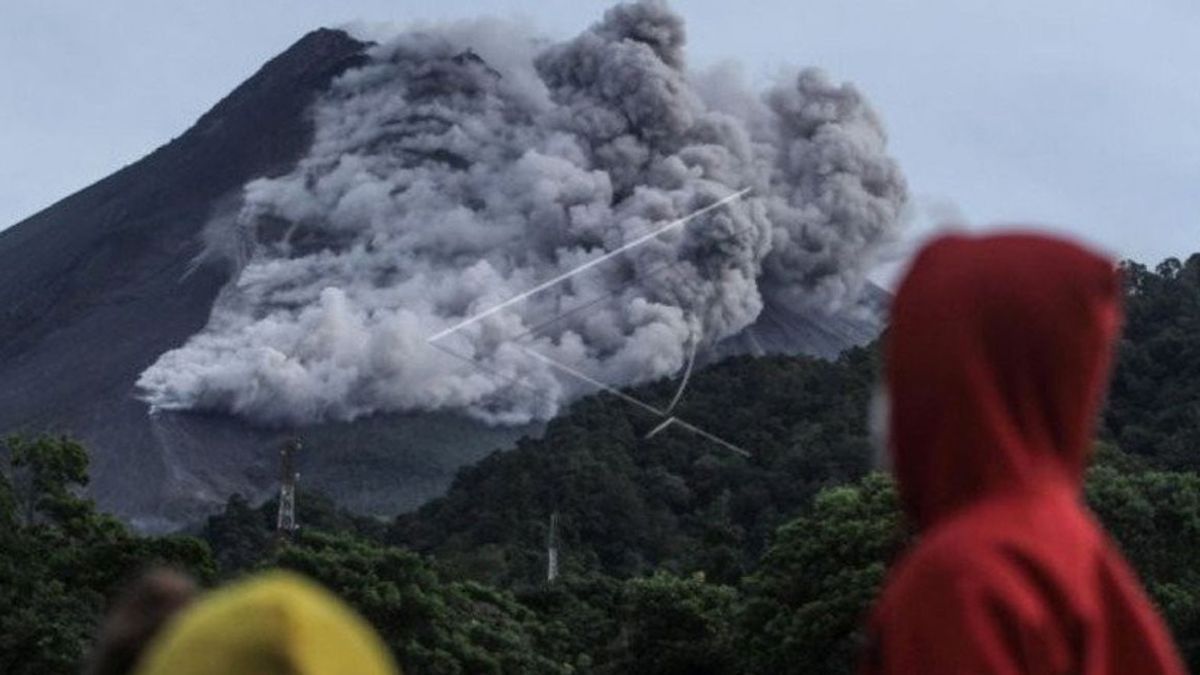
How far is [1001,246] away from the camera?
2590 mm

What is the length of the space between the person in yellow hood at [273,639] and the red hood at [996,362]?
562 millimetres

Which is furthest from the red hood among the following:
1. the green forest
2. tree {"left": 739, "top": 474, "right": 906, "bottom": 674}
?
tree {"left": 739, "top": 474, "right": 906, "bottom": 674}

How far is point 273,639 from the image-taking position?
232 cm

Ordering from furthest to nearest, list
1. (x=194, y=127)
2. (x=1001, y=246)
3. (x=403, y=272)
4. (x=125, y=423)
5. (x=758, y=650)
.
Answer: (x=194, y=127) → (x=403, y=272) → (x=125, y=423) → (x=758, y=650) → (x=1001, y=246)

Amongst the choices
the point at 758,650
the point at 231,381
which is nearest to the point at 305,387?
the point at 231,381

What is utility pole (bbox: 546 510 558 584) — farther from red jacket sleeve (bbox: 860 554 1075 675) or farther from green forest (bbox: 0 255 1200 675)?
red jacket sleeve (bbox: 860 554 1075 675)

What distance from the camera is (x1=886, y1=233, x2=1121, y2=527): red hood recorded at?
2.53 meters

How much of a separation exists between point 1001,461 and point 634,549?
176ft

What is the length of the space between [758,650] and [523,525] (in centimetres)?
2739

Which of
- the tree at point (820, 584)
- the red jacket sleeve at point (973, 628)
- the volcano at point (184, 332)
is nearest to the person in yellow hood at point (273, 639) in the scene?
the red jacket sleeve at point (973, 628)

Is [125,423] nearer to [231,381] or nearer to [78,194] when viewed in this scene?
[231,381]

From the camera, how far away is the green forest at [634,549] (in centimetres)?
2759

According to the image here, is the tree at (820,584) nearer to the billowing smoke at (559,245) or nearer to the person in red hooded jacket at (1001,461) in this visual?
the person in red hooded jacket at (1001,461)

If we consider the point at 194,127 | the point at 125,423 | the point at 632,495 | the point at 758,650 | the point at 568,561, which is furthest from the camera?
the point at 194,127
